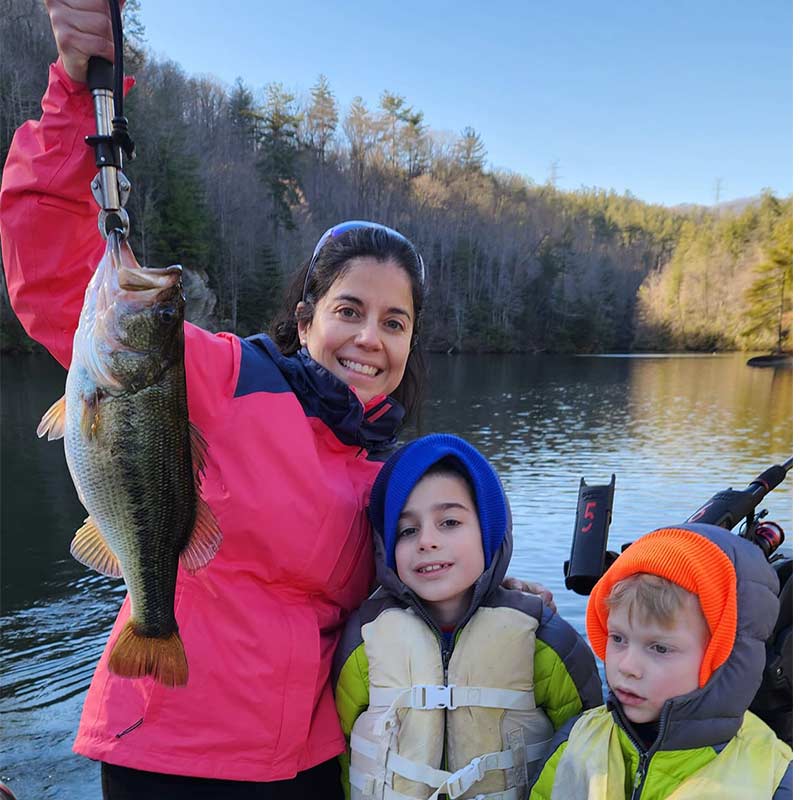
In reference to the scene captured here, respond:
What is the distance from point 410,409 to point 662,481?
12797 millimetres

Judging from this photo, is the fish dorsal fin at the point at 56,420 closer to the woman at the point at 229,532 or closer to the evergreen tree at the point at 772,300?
the woman at the point at 229,532

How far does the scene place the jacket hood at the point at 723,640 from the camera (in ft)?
6.43

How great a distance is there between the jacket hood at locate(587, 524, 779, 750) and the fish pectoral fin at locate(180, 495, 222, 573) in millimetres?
1214

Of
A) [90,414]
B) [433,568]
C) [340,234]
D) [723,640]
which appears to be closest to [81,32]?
[90,414]

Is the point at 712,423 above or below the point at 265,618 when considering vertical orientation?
below

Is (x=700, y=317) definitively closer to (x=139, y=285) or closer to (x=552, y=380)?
(x=552, y=380)

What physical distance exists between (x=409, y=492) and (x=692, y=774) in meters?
1.11

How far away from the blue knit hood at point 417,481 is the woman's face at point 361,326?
24 centimetres

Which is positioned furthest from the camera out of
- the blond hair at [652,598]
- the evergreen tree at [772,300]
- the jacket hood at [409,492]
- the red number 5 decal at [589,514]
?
the evergreen tree at [772,300]

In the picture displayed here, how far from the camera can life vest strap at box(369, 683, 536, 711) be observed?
224 centimetres

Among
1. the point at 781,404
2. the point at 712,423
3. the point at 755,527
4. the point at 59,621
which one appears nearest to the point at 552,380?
the point at 781,404

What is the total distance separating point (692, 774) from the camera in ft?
6.34

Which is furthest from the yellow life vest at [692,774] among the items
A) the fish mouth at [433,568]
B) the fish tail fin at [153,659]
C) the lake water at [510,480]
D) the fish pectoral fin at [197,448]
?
the lake water at [510,480]

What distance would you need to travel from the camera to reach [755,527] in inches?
122
